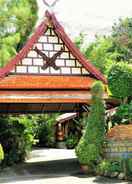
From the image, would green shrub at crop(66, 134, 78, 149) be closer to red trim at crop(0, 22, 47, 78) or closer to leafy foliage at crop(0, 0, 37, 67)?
leafy foliage at crop(0, 0, 37, 67)

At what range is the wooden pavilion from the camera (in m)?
17.4

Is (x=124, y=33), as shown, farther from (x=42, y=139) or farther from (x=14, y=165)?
(x=14, y=165)

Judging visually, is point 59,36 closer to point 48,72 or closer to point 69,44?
point 69,44

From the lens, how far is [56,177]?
667 inches

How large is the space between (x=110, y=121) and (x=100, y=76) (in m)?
1.72

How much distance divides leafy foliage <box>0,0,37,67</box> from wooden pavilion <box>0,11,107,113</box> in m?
11.5

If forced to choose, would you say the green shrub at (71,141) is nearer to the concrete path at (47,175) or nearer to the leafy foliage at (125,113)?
the concrete path at (47,175)

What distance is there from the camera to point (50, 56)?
18.2 meters

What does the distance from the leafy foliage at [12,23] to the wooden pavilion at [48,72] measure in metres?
11.5

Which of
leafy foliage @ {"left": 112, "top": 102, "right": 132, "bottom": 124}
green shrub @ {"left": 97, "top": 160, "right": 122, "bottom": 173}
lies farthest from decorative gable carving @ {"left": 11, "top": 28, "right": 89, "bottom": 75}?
green shrub @ {"left": 97, "top": 160, "right": 122, "bottom": 173}

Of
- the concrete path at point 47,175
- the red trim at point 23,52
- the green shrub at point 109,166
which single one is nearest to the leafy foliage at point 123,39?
the concrete path at point 47,175

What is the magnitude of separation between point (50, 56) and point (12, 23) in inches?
585

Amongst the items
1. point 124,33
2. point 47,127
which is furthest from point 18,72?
point 124,33

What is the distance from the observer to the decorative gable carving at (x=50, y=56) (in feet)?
58.7
